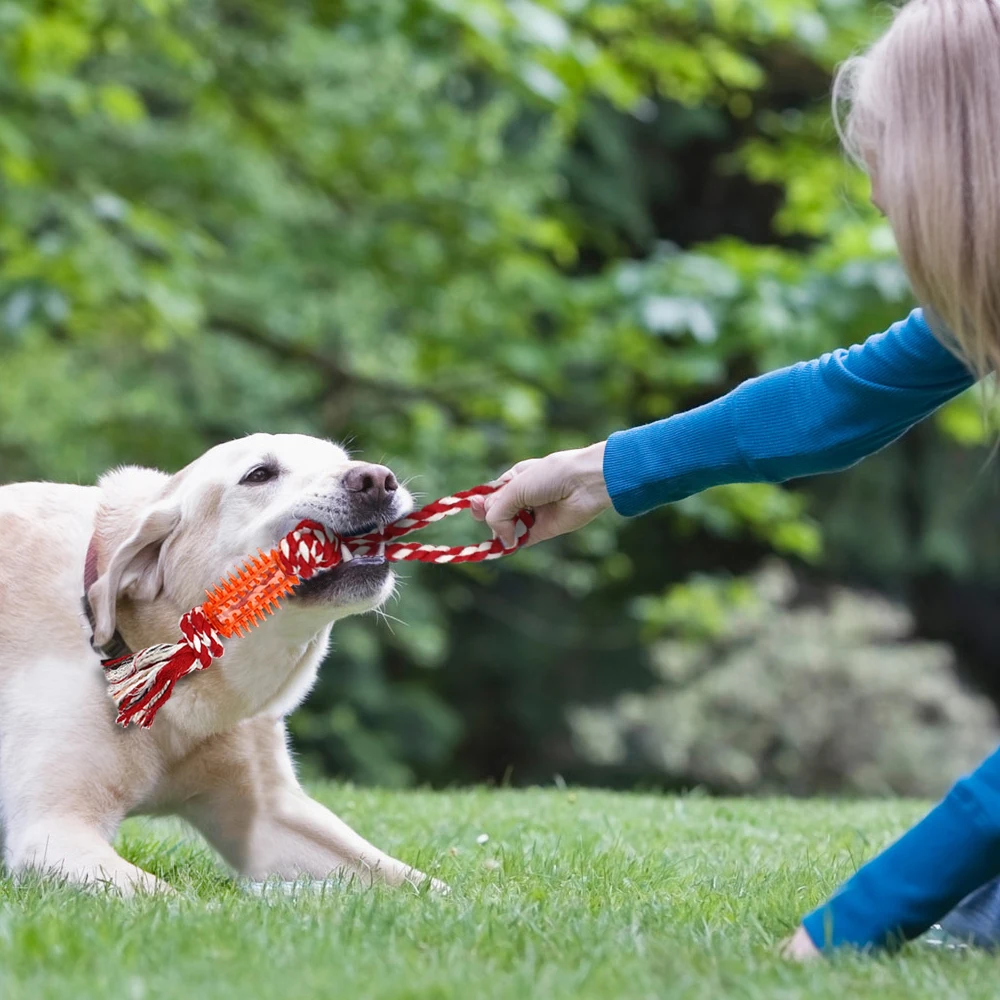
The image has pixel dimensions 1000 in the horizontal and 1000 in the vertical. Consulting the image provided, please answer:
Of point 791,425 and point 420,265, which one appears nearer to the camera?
point 791,425

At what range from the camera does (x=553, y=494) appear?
3.20 metres

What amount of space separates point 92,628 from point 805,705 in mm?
8010

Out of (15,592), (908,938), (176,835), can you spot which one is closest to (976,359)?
(908,938)

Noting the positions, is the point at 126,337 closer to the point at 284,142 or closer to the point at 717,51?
the point at 284,142

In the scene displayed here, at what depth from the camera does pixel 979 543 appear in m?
12.4

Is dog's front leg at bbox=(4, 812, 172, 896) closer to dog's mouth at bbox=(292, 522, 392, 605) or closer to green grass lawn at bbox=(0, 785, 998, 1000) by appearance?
green grass lawn at bbox=(0, 785, 998, 1000)

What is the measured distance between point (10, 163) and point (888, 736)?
22.9 feet

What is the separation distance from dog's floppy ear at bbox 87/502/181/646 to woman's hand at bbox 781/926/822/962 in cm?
175

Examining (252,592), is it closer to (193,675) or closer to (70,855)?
(193,675)

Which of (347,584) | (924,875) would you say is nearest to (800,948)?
(924,875)

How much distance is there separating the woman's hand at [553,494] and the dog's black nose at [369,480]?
27 centimetres

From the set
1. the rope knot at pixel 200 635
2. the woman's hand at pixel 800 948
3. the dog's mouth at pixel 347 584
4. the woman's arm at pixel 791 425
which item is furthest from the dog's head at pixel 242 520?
the woman's hand at pixel 800 948

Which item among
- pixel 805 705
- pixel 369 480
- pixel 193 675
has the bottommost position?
pixel 805 705

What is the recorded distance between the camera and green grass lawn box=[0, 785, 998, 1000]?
2.13 m
